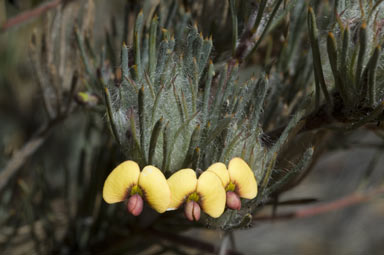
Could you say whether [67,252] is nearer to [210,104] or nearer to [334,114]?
[210,104]

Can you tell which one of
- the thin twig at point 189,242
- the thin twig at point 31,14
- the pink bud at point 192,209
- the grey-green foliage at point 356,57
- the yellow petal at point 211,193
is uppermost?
the grey-green foliage at point 356,57

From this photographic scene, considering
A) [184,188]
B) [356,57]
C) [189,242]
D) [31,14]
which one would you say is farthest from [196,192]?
[31,14]

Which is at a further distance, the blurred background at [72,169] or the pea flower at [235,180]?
the blurred background at [72,169]

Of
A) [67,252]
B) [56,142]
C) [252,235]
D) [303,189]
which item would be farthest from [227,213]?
[303,189]

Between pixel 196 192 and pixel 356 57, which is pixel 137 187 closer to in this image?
pixel 196 192

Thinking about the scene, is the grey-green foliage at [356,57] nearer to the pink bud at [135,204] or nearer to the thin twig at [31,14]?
the pink bud at [135,204]

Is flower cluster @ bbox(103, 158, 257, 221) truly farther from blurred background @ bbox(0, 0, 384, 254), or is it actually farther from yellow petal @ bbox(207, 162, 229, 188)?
blurred background @ bbox(0, 0, 384, 254)

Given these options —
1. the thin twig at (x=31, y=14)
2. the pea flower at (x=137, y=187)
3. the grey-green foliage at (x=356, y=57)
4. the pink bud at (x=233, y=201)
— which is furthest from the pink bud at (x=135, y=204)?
the thin twig at (x=31, y=14)
